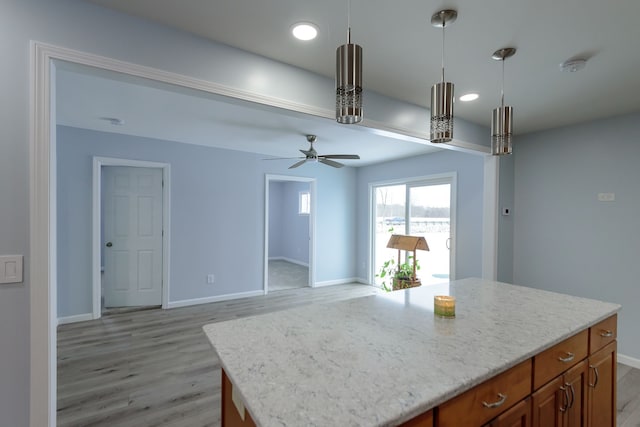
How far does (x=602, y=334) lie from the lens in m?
1.63

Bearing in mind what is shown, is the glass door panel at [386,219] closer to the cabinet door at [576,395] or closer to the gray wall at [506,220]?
the gray wall at [506,220]

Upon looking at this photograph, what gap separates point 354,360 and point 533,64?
7.72ft

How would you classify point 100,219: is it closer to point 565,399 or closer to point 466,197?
point 565,399

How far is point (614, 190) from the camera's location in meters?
3.08

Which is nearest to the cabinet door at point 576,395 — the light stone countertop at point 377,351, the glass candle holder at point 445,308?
the light stone countertop at point 377,351

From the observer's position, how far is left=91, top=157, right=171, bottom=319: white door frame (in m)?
3.95

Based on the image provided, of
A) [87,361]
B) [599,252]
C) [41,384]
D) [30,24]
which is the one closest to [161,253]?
[87,361]

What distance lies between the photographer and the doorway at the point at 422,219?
4.80 m

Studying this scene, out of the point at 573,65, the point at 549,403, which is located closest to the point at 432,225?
the point at 573,65

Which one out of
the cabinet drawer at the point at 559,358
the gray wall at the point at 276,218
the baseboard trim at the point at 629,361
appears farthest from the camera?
the gray wall at the point at 276,218

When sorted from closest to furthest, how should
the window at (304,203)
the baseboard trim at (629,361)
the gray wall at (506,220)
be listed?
1. the baseboard trim at (629,361)
2. the gray wall at (506,220)
3. the window at (304,203)

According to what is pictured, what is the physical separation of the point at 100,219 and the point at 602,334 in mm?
5089

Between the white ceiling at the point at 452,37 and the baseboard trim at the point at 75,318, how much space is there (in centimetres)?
392

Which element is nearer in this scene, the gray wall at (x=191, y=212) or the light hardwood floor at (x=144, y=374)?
the light hardwood floor at (x=144, y=374)
